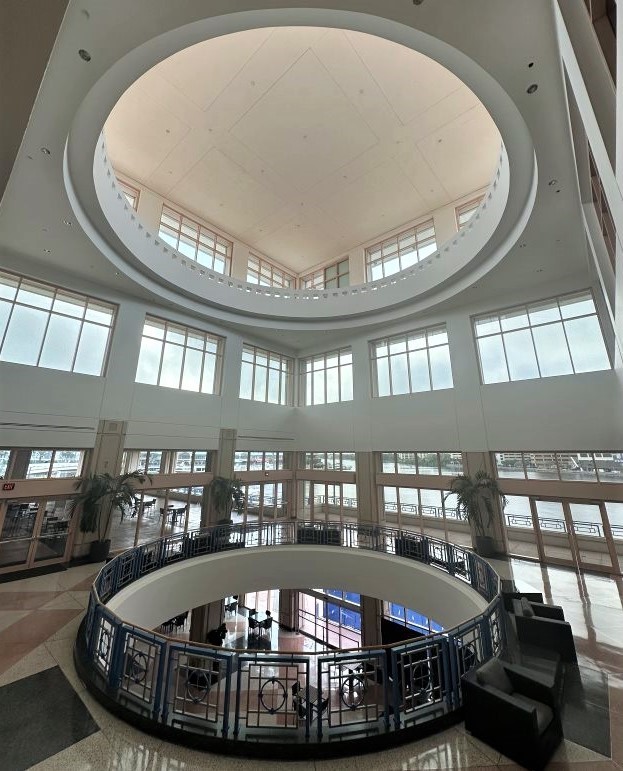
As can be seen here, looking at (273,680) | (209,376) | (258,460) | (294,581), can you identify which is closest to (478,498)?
(294,581)

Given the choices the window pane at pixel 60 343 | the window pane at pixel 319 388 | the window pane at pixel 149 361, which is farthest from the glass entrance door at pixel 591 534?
the window pane at pixel 60 343

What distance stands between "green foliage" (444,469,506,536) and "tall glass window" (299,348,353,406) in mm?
6283

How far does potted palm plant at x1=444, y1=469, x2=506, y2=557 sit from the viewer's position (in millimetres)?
10844

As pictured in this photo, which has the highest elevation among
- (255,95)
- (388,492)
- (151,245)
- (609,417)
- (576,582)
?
(255,95)

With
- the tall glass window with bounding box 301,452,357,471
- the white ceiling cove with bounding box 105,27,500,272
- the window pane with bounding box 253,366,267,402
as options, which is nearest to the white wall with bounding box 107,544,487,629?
the tall glass window with bounding box 301,452,357,471

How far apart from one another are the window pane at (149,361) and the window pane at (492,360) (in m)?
11.8

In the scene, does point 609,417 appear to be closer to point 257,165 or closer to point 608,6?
point 608,6

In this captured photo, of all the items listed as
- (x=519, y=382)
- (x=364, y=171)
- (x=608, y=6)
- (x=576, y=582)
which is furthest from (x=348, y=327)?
(x=608, y=6)

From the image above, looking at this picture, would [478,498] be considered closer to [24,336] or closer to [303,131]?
[303,131]

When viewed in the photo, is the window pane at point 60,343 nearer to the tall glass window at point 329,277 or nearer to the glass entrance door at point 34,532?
the glass entrance door at point 34,532

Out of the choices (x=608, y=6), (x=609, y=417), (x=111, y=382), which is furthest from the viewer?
(x=111, y=382)

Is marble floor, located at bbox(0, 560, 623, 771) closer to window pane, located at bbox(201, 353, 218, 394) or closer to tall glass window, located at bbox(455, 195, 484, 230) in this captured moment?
→ window pane, located at bbox(201, 353, 218, 394)

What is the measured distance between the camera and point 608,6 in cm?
259

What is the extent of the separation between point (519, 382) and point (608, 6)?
10.3m
